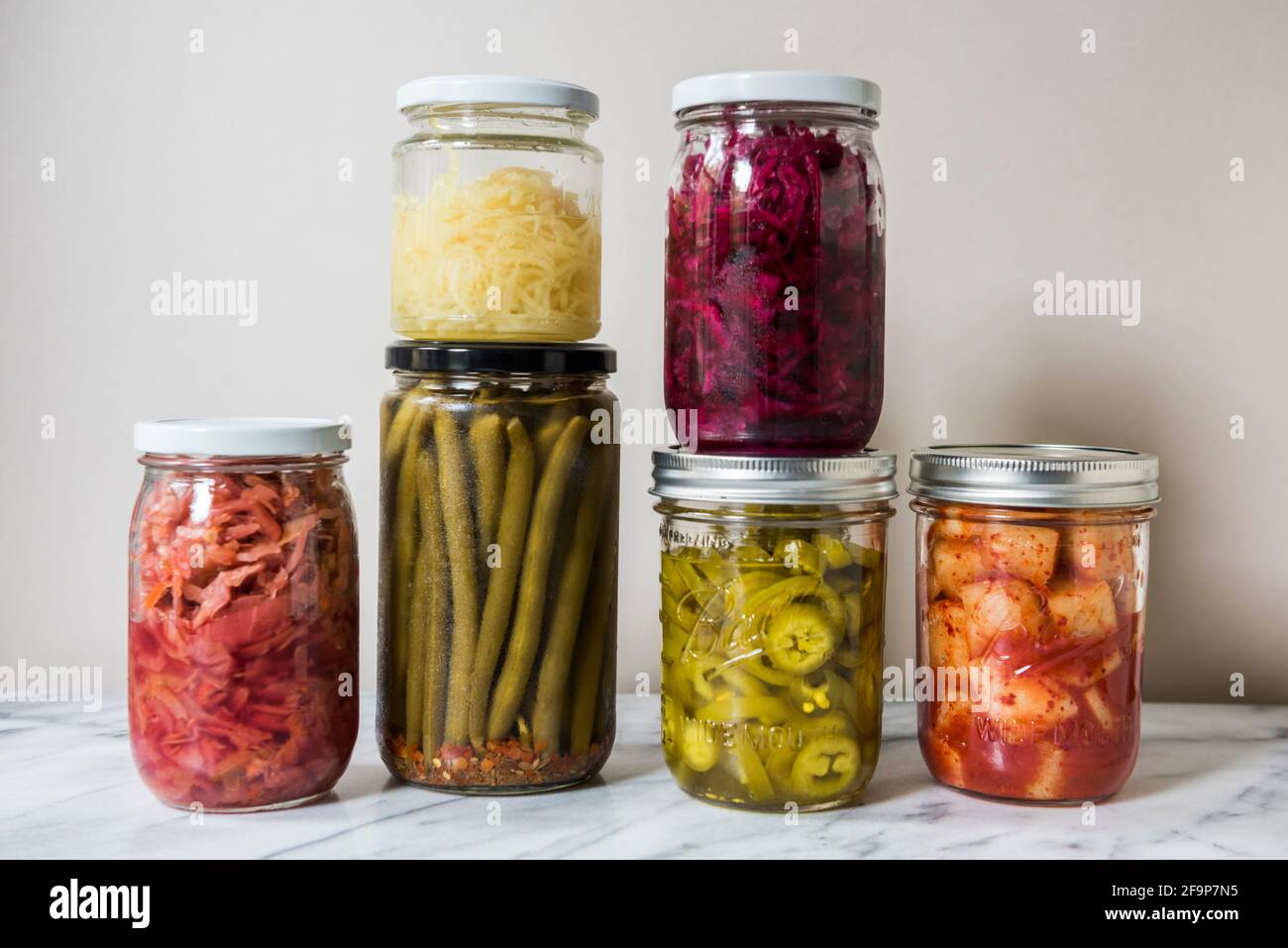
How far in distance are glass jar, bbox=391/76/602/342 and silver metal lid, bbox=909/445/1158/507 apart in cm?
33

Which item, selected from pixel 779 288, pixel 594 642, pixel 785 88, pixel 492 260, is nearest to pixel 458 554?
pixel 594 642

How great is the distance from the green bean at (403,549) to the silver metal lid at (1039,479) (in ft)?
1.44

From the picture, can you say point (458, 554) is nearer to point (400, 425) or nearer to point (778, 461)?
point (400, 425)

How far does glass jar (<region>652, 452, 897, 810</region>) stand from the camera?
104cm

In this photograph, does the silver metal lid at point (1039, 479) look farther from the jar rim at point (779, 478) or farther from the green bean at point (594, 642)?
the green bean at point (594, 642)

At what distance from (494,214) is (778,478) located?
0.32 m

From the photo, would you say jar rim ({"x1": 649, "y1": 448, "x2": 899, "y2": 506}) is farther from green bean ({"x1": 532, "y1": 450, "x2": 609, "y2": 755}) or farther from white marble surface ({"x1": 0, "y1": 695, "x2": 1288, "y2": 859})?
white marble surface ({"x1": 0, "y1": 695, "x2": 1288, "y2": 859})

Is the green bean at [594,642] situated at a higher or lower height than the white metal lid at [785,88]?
lower

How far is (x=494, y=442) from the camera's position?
3.55 ft

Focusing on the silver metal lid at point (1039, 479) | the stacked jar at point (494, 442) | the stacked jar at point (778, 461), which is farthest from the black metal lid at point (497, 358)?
the silver metal lid at point (1039, 479)

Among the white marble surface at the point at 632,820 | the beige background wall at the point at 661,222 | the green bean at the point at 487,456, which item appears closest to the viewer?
the white marble surface at the point at 632,820

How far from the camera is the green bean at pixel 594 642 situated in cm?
113

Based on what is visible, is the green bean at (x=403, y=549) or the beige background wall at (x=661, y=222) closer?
the green bean at (x=403, y=549)

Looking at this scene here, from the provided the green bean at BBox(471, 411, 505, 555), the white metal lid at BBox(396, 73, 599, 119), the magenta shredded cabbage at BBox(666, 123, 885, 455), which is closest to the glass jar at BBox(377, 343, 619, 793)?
the green bean at BBox(471, 411, 505, 555)
